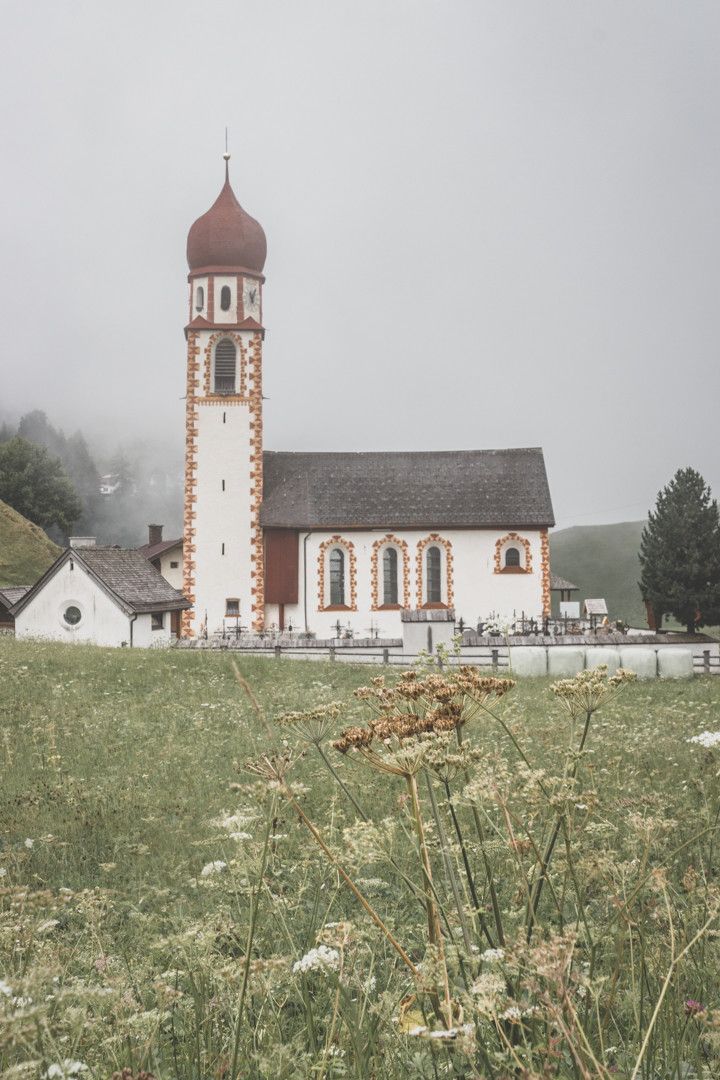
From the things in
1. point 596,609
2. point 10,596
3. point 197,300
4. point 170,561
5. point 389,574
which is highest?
point 197,300

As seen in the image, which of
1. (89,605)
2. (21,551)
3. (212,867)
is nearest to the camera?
(212,867)

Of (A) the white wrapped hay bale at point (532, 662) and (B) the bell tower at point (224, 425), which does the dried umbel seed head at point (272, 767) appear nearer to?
(A) the white wrapped hay bale at point (532, 662)

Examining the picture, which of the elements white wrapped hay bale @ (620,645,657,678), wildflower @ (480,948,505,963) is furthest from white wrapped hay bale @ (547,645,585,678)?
wildflower @ (480,948,505,963)

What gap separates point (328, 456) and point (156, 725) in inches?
1108

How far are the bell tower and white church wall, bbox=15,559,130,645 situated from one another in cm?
543

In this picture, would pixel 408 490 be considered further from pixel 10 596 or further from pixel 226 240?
pixel 10 596

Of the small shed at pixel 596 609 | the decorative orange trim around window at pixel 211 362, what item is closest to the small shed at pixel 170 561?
the decorative orange trim around window at pixel 211 362

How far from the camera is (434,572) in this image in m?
37.7

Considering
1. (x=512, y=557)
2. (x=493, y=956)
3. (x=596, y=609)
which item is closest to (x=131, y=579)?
(x=512, y=557)

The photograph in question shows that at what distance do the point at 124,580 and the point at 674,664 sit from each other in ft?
64.3

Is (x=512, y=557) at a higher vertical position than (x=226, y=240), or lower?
lower

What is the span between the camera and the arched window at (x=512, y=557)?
3756cm

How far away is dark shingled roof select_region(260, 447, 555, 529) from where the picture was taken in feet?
122

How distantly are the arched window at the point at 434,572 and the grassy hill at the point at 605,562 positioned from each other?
1284 inches
